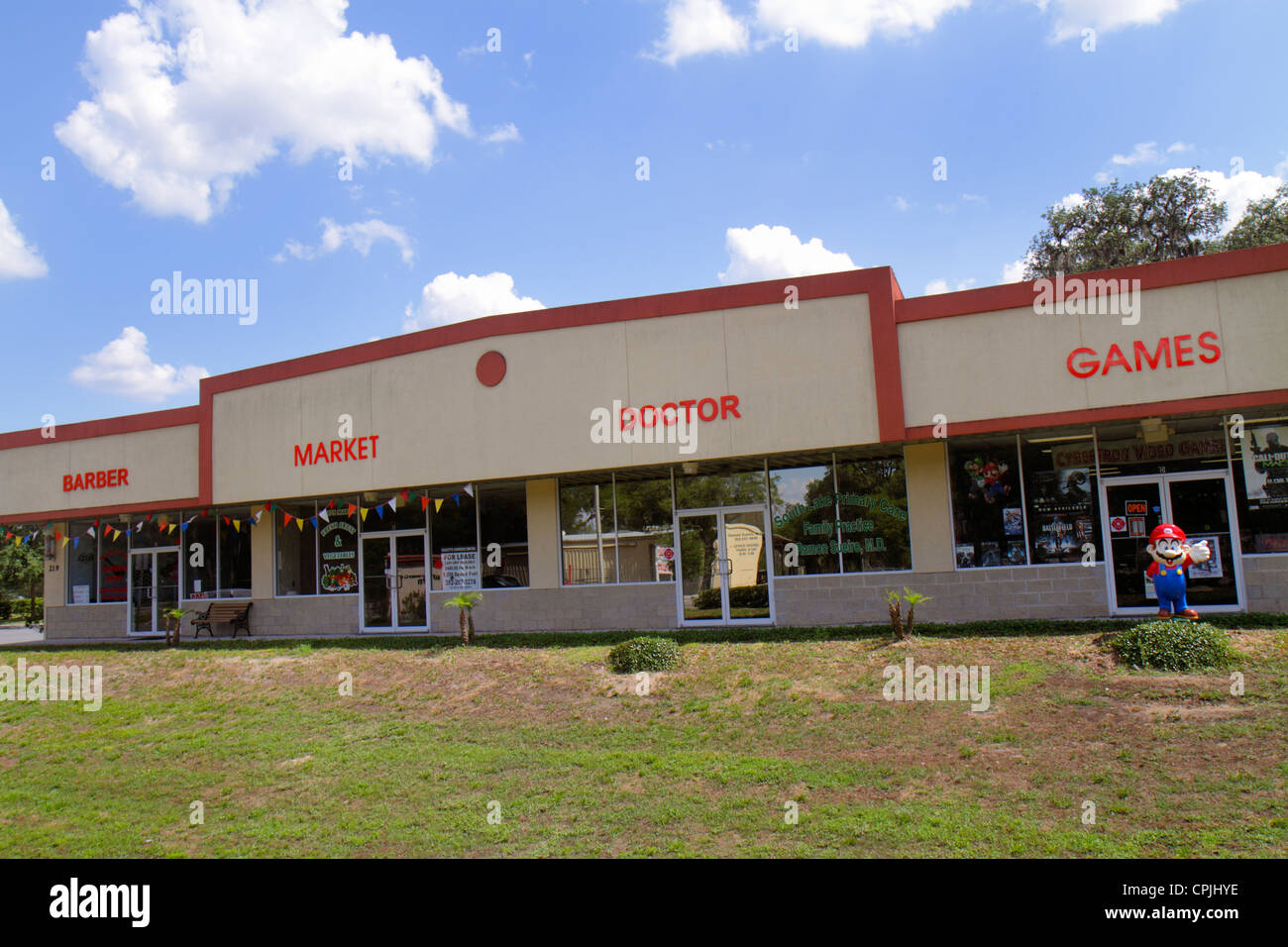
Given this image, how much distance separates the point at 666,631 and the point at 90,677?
10.4 m

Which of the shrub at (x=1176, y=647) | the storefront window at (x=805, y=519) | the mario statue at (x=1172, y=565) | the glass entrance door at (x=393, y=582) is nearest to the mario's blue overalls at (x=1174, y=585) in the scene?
the mario statue at (x=1172, y=565)

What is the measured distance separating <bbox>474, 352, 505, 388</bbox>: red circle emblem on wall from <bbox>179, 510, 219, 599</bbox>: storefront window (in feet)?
30.3

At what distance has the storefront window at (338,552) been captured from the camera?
19.0 metres

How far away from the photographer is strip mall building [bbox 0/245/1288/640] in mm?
12695

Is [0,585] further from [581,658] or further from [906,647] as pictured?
[906,647]

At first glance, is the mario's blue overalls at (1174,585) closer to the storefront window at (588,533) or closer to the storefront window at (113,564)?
the storefront window at (588,533)

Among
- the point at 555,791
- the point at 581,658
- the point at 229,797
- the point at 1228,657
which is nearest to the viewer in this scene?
the point at 555,791

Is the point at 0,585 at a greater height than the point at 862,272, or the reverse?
the point at 862,272

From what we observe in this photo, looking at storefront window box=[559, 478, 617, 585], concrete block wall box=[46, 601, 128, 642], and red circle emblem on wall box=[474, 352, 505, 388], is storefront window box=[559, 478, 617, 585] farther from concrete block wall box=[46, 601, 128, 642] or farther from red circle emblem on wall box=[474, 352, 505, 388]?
concrete block wall box=[46, 601, 128, 642]

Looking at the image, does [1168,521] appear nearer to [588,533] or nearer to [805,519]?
[805,519]

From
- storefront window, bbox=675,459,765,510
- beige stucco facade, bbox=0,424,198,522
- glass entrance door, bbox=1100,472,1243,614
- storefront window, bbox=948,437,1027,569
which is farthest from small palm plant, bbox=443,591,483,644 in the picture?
glass entrance door, bbox=1100,472,1243,614

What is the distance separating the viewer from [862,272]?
13.9m

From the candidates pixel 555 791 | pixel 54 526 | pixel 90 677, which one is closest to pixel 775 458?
pixel 555 791

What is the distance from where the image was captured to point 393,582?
60.4ft
